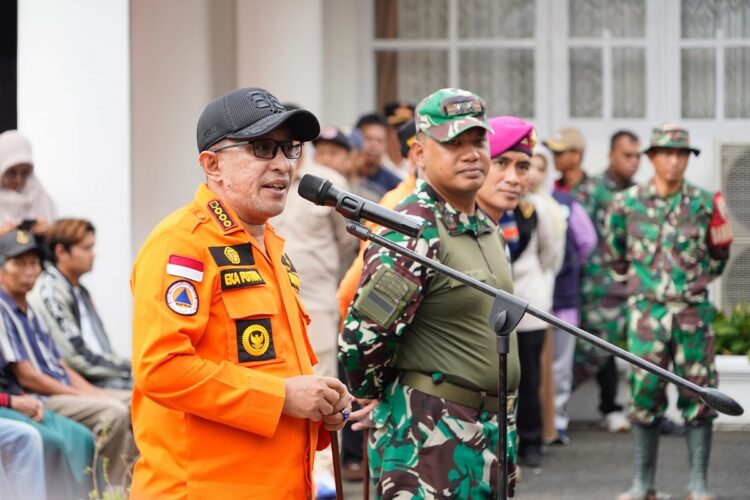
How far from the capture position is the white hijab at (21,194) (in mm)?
7520

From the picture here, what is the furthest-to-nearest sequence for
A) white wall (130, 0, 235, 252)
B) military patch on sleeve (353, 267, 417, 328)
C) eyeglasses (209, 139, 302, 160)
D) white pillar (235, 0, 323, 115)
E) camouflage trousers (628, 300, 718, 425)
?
white pillar (235, 0, 323, 115) < white wall (130, 0, 235, 252) < camouflage trousers (628, 300, 718, 425) < military patch on sleeve (353, 267, 417, 328) < eyeglasses (209, 139, 302, 160)

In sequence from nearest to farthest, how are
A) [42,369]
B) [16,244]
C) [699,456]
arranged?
1. [16,244]
2. [42,369]
3. [699,456]

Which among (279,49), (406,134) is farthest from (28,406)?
(279,49)

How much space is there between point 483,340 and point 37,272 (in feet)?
10.7

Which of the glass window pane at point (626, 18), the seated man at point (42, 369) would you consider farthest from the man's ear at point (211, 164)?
the glass window pane at point (626, 18)

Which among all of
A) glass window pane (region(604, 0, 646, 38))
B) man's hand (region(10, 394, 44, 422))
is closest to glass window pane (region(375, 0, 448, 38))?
glass window pane (region(604, 0, 646, 38))

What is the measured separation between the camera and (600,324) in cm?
1028

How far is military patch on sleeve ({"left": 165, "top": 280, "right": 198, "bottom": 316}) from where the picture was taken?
3.33 meters

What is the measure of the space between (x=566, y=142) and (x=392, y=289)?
6.61 m

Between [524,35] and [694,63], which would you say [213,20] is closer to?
[524,35]

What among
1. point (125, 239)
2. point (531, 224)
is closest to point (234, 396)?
point (125, 239)

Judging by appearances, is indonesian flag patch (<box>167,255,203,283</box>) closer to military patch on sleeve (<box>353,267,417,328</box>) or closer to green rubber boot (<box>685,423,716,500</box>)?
military patch on sleeve (<box>353,267,417,328</box>)

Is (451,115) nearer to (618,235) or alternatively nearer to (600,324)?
(618,235)

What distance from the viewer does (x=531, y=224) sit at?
28.6ft
